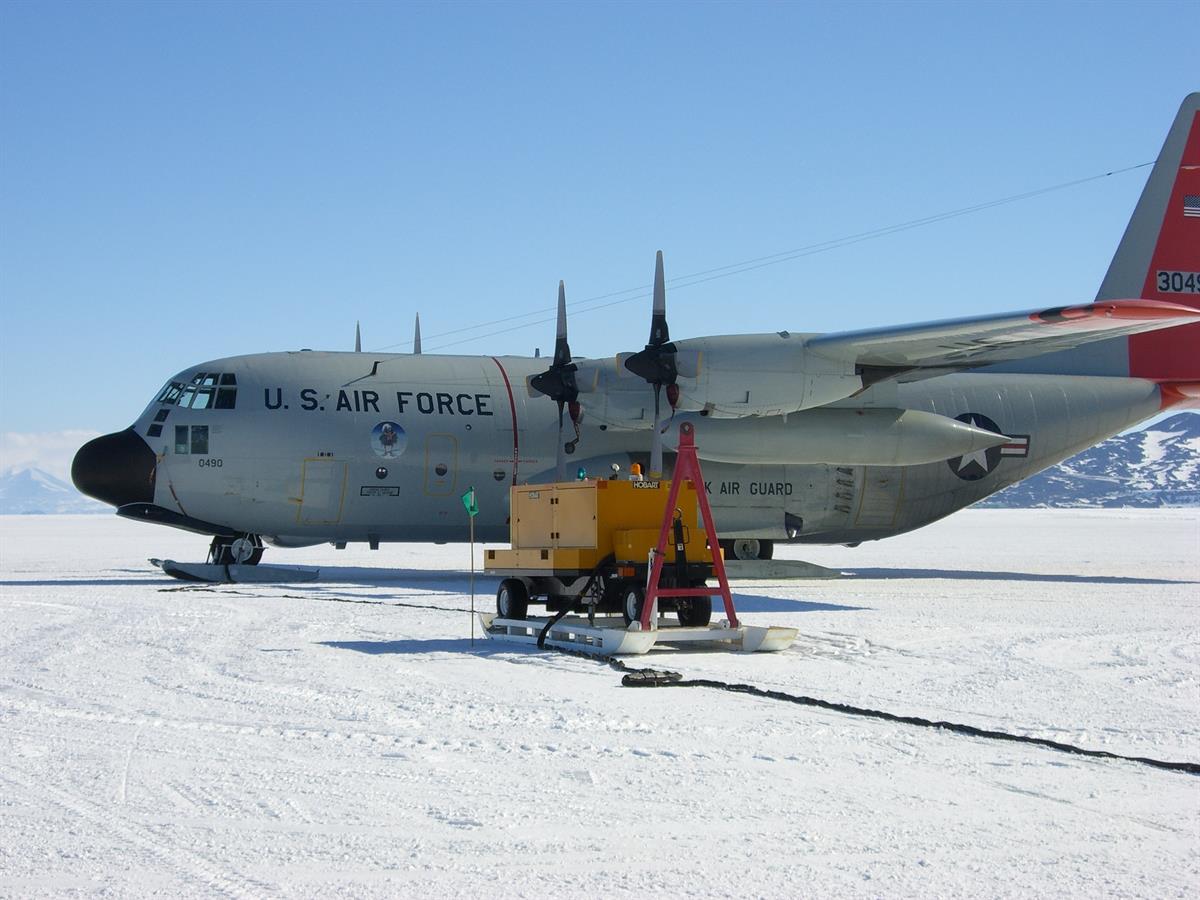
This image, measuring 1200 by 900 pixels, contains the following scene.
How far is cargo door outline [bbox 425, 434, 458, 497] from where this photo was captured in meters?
22.1

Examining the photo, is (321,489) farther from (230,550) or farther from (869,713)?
(869,713)

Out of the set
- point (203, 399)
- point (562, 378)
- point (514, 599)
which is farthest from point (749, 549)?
point (514, 599)

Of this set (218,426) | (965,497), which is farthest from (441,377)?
(965,497)

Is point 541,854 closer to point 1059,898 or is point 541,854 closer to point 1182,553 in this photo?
point 1059,898

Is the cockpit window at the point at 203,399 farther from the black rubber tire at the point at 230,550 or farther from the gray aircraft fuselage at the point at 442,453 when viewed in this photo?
the black rubber tire at the point at 230,550

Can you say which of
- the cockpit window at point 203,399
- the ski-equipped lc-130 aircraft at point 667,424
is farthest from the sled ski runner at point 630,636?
the cockpit window at point 203,399

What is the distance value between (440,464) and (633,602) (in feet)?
31.1

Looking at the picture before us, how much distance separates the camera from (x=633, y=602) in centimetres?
1326

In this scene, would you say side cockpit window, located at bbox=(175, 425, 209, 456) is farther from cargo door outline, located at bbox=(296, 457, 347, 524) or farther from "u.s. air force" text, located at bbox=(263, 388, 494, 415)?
cargo door outline, located at bbox=(296, 457, 347, 524)

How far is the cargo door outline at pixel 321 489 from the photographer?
849 inches

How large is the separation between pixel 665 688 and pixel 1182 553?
33.2 m

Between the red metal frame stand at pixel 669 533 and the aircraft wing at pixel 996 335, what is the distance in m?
6.36

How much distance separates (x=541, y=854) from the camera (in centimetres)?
550

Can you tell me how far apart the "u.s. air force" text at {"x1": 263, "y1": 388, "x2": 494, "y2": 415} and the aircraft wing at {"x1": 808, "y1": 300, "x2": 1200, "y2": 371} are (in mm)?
6615
